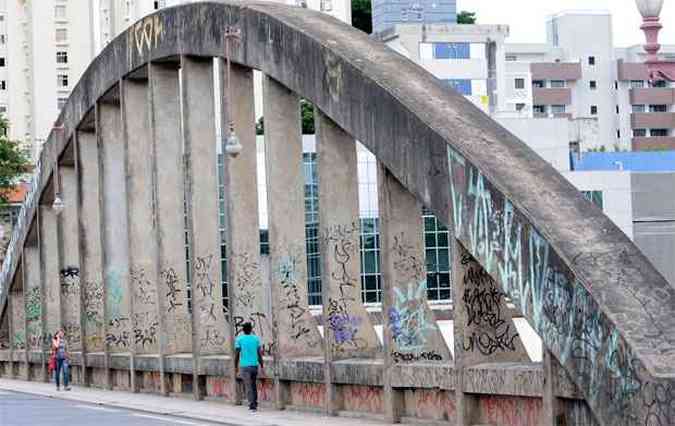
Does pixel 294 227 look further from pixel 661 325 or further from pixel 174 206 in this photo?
pixel 661 325

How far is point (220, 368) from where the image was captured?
90.0 feet

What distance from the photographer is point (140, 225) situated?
107 ft

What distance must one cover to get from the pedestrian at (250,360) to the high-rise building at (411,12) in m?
85.9

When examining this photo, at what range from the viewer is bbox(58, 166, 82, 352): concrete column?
38.5m

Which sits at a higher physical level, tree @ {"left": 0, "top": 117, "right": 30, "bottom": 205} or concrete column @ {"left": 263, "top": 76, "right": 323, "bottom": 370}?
tree @ {"left": 0, "top": 117, "right": 30, "bottom": 205}

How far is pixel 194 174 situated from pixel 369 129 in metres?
7.93

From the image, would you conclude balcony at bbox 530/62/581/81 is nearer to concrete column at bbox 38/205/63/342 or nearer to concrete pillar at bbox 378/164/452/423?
concrete column at bbox 38/205/63/342

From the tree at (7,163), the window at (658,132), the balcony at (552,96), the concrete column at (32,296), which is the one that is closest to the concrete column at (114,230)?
the concrete column at (32,296)

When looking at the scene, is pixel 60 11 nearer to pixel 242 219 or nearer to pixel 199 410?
pixel 242 219

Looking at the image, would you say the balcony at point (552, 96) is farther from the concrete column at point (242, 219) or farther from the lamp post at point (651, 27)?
the lamp post at point (651, 27)

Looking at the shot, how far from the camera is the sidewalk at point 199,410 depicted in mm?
22594

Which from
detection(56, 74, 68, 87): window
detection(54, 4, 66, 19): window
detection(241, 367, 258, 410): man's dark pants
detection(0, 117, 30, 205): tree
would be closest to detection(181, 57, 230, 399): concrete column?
detection(241, 367, 258, 410): man's dark pants

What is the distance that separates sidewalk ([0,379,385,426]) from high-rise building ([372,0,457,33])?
78753 mm

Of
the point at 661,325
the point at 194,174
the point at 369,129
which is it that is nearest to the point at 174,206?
the point at 194,174
